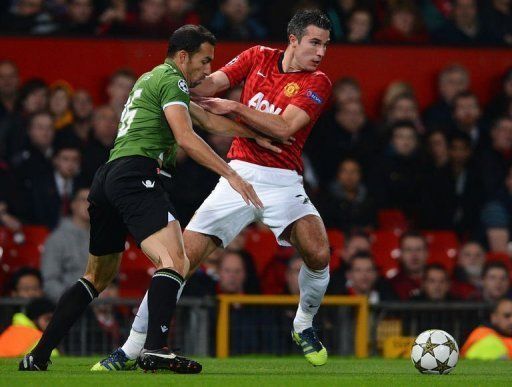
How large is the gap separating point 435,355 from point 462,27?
26.8 ft

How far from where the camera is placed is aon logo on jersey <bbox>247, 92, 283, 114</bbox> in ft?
31.9

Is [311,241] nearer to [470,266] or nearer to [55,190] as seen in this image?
[55,190]

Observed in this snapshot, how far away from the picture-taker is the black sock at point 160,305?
8.08 m

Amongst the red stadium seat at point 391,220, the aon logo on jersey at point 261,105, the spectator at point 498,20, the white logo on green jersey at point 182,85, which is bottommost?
the white logo on green jersey at point 182,85

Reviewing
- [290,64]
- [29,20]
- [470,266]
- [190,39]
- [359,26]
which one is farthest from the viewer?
[359,26]

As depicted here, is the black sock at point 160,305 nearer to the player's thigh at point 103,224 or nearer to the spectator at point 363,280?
the player's thigh at point 103,224

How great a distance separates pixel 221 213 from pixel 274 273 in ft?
12.7

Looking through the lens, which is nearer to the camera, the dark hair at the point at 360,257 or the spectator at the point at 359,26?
the dark hair at the point at 360,257

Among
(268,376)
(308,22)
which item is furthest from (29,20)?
(268,376)

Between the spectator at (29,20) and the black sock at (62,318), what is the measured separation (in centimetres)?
676

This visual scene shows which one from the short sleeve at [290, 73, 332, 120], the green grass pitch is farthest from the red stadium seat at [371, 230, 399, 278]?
the short sleeve at [290, 73, 332, 120]

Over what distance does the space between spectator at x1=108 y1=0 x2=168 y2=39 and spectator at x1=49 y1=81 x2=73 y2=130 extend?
1243mm

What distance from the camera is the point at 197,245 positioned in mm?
9406

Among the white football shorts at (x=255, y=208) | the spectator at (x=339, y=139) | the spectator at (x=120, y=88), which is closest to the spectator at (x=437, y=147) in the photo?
the spectator at (x=339, y=139)
